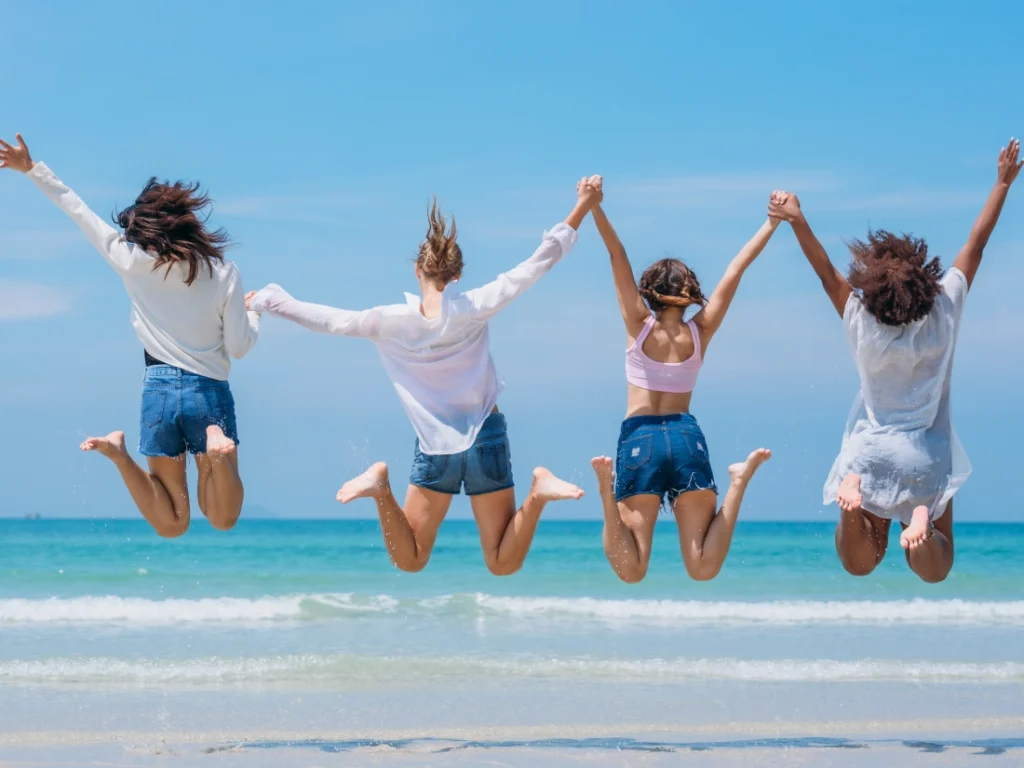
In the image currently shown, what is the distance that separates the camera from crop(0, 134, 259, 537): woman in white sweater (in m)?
7.14

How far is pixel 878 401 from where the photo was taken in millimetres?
7113

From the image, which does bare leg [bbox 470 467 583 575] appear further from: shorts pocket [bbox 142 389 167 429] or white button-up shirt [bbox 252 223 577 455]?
shorts pocket [bbox 142 389 167 429]

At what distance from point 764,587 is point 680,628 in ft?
15.4

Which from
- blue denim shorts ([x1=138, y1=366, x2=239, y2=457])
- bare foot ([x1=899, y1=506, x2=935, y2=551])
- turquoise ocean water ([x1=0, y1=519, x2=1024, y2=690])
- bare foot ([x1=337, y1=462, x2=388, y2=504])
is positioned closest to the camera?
bare foot ([x1=899, y1=506, x2=935, y2=551])

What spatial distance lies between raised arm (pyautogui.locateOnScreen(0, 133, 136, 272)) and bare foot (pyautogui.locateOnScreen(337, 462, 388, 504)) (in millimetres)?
1875

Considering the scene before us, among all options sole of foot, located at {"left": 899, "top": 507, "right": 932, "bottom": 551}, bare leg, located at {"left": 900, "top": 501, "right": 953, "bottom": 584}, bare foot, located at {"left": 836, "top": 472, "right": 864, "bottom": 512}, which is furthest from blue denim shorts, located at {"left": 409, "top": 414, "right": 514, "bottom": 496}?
bare leg, located at {"left": 900, "top": 501, "right": 953, "bottom": 584}

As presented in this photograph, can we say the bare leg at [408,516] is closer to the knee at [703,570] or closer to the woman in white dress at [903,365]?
the knee at [703,570]

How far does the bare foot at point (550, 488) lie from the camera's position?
22.4ft

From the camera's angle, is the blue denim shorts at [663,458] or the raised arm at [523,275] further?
the blue denim shorts at [663,458]

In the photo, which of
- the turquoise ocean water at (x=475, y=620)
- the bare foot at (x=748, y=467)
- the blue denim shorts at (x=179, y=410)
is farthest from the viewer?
the turquoise ocean water at (x=475, y=620)

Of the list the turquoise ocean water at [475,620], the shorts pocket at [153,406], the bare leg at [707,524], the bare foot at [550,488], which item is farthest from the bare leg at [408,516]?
the turquoise ocean water at [475,620]

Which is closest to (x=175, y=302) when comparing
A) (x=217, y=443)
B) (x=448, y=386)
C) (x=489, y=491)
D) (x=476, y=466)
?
(x=217, y=443)

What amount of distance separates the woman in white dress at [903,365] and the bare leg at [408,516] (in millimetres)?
2423

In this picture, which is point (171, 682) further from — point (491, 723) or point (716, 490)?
point (716, 490)
